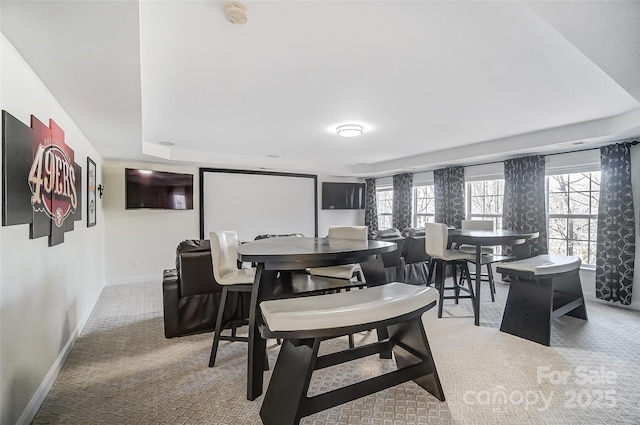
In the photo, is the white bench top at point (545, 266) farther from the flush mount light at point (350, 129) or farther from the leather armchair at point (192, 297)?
the leather armchair at point (192, 297)

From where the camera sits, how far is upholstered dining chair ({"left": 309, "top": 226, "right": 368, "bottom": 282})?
2531mm

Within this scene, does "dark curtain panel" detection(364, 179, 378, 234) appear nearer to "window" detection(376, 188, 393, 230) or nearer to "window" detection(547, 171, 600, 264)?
"window" detection(376, 188, 393, 230)

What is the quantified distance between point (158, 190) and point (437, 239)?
14.8ft

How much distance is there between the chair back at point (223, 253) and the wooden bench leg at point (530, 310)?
2.70 meters

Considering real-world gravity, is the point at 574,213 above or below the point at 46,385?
above

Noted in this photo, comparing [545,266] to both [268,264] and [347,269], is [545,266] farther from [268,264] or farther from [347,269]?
[268,264]

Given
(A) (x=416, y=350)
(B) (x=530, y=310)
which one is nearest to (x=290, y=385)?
(A) (x=416, y=350)

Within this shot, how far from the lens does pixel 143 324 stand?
3236mm

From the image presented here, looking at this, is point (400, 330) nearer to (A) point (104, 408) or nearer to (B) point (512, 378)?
(B) point (512, 378)

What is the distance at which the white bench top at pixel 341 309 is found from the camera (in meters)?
1.51

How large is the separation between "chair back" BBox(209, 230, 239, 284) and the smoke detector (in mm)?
1429

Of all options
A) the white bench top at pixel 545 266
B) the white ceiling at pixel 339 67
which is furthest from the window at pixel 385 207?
the white bench top at pixel 545 266

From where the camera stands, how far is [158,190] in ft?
17.2

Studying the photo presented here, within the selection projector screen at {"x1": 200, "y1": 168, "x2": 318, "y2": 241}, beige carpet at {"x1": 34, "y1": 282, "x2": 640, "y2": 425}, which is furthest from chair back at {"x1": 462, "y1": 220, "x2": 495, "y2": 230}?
projector screen at {"x1": 200, "y1": 168, "x2": 318, "y2": 241}
